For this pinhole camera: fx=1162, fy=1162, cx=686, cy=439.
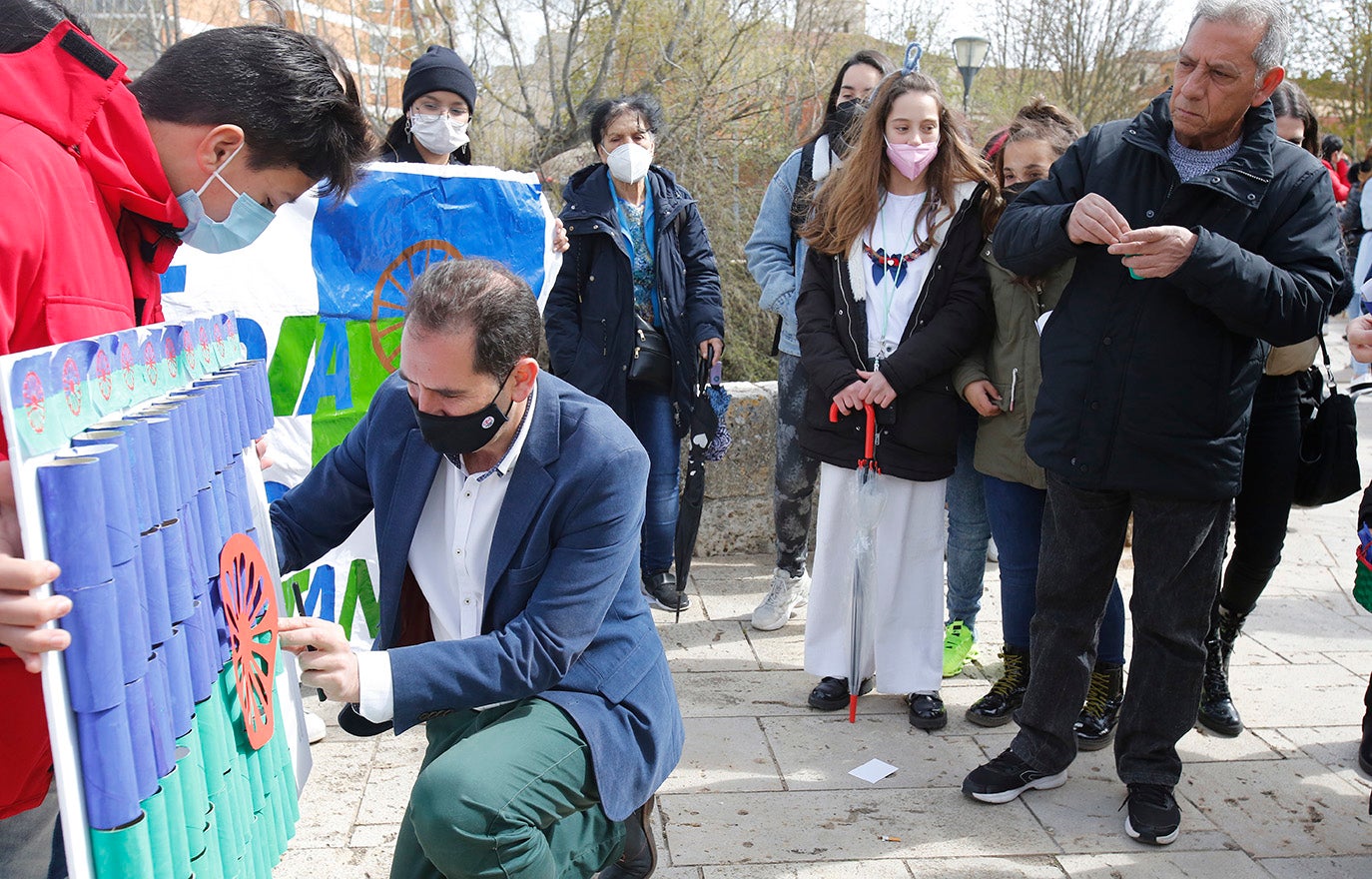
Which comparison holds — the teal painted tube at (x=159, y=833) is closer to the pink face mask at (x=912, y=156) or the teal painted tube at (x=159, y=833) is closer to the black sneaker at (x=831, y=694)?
the black sneaker at (x=831, y=694)

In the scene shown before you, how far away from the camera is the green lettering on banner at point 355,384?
407cm

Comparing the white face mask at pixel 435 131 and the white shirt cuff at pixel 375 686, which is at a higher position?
the white face mask at pixel 435 131

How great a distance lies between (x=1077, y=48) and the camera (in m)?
17.4

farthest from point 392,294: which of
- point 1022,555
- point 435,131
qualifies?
point 1022,555

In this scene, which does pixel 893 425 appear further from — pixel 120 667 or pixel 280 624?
pixel 120 667

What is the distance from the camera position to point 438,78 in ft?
14.5

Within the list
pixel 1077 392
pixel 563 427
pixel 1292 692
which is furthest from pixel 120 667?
pixel 1292 692

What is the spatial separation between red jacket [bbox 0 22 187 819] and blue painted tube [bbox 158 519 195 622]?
0.23 metres

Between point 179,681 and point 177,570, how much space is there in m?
0.15

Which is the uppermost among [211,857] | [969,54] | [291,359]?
[969,54]

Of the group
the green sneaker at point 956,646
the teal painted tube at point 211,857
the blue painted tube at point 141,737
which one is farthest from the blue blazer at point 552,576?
the green sneaker at point 956,646

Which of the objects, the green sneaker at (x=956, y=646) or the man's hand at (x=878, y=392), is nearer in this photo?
the man's hand at (x=878, y=392)

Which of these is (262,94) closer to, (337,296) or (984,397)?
(337,296)

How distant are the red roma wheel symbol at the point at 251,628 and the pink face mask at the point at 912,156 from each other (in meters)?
2.70
